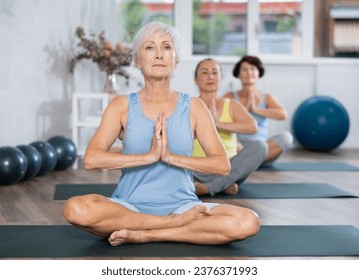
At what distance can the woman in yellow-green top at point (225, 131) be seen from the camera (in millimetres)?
3799

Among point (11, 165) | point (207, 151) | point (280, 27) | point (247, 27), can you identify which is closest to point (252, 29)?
point (247, 27)

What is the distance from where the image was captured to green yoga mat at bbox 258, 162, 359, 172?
5324 millimetres

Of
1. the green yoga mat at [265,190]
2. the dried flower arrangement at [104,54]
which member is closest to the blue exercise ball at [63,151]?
the green yoga mat at [265,190]

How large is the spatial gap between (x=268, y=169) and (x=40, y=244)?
116 inches

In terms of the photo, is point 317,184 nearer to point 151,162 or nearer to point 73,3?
point 151,162

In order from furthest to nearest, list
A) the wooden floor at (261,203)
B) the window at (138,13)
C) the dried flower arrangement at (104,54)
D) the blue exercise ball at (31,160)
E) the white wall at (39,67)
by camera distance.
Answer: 1. the window at (138,13)
2. the dried flower arrangement at (104,54)
3. the white wall at (39,67)
4. the blue exercise ball at (31,160)
5. the wooden floor at (261,203)

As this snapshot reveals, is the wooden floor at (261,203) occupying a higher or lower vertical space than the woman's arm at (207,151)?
lower

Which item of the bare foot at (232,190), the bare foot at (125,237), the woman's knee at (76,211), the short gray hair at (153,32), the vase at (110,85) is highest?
the short gray hair at (153,32)

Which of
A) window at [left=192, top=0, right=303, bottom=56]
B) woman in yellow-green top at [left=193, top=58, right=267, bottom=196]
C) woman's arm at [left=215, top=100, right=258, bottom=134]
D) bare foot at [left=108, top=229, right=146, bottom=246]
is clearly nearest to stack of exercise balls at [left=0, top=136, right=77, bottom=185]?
woman in yellow-green top at [left=193, top=58, right=267, bottom=196]

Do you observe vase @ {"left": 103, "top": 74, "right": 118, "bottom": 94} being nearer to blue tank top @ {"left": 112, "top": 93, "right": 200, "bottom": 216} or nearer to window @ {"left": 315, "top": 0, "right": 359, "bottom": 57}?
window @ {"left": 315, "top": 0, "right": 359, "bottom": 57}

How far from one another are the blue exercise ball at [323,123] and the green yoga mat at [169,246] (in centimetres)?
392

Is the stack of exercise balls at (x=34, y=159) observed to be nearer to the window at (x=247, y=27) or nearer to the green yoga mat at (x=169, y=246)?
the green yoga mat at (x=169, y=246)
